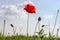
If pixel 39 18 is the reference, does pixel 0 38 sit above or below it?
below

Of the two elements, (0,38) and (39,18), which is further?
(0,38)

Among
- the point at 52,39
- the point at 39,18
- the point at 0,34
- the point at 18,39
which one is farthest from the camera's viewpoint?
the point at 0,34

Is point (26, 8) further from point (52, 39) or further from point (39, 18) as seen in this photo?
point (52, 39)

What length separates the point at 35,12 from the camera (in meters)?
3.47

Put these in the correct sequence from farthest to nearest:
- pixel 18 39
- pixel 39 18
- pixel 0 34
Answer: pixel 0 34 < pixel 18 39 < pixel 39 18

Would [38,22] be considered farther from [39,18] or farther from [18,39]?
[18,39]

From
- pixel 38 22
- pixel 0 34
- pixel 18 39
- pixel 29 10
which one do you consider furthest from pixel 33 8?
pixel 0 34

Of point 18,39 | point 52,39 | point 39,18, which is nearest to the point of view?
point 52,39

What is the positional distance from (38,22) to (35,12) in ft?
→ 1.43

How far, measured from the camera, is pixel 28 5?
3.38 m

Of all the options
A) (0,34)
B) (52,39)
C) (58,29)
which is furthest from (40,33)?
Result: (0,34)

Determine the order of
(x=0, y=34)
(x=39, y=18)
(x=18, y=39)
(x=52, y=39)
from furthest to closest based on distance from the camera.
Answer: (x=0, y=34)
(x=18, y=39)
(x=39, y=18)
(x=52, y=39)

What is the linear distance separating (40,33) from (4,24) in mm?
1262

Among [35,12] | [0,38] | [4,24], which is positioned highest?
[35,12]
